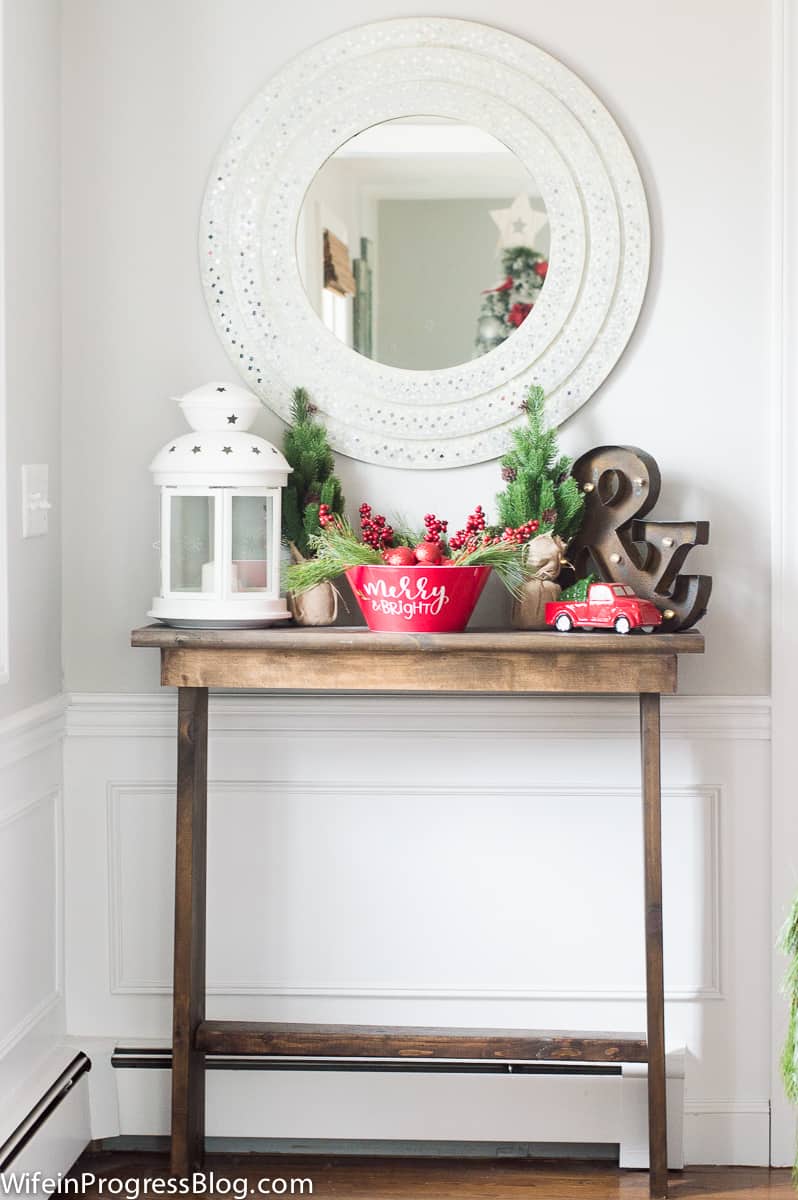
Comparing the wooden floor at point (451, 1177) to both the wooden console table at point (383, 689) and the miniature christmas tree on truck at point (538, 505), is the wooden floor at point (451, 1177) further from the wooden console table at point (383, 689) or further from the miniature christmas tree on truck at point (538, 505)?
the miniature christmas tree on truck at point (538, 505)

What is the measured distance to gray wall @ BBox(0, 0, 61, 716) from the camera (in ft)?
6.64

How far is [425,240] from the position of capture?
2.20 metres

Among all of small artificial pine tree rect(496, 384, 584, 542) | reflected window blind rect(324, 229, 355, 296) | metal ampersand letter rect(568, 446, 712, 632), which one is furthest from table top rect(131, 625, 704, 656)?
reflected window blind rect(324, 229, 355, 296)

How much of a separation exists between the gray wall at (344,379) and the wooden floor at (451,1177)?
2.88ft

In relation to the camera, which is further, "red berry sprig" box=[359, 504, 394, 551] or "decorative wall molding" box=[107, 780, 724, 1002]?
"decorative wall molding" box=[107, 780, 724, 1002]

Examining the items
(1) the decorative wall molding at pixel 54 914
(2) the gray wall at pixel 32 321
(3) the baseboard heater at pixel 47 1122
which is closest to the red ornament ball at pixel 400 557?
(2) the gray wall at pixel 32 321

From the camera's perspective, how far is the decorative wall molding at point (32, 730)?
2.00 meters

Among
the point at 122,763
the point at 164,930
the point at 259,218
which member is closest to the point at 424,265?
the point at 259,218

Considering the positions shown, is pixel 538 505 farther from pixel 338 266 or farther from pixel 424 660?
pixel 338 266

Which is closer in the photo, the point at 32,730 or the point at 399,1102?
the point at 32,730

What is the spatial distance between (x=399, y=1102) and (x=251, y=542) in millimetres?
1068

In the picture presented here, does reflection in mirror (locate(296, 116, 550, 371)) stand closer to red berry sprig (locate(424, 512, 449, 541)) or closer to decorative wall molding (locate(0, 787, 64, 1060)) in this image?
red berry sprig (locate(424, 512, 449, 541))

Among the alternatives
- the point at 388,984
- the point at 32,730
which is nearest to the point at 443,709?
the point at 388,984

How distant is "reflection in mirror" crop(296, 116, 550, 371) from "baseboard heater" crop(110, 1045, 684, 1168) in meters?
1.32
